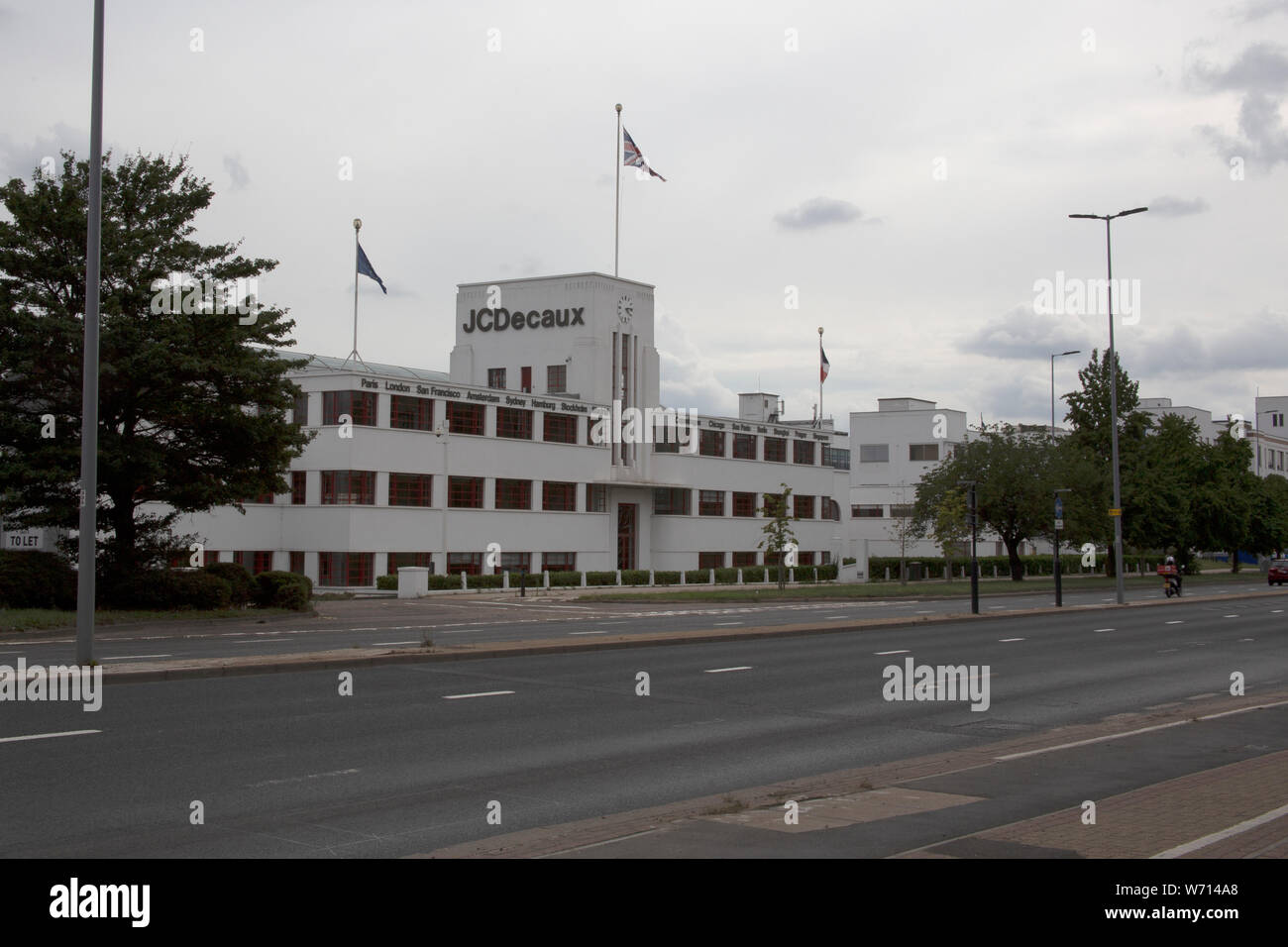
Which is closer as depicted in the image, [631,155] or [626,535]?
[631,155]

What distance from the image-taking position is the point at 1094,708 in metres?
15.5

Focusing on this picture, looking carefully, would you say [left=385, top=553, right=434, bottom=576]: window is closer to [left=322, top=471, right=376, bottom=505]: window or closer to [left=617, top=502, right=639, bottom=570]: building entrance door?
[left=322, top=471, right=376, bottom=505]: window

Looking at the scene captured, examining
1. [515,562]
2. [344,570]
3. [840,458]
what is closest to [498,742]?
[344,570]

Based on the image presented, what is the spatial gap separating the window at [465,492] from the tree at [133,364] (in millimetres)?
24075

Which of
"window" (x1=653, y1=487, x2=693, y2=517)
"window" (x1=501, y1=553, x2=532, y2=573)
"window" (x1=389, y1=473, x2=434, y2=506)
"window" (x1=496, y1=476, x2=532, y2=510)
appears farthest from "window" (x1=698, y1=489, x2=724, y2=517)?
"window" (x1=389, y1=473, x2=434, y2=506)

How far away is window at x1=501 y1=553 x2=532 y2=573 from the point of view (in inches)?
2375

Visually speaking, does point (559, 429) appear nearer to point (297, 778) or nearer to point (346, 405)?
point (346, 405)

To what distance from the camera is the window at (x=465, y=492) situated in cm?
5816

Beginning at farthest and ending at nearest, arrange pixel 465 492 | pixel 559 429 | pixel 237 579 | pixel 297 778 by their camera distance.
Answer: pixel 559 429
pixel 465 492
pixel 237 579
pixel 297 778

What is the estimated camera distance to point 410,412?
56781 mm

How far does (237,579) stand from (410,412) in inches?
903

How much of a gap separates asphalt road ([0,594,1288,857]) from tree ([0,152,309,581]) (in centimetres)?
1453

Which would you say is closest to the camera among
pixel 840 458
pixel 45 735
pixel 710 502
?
pixel 45 735
